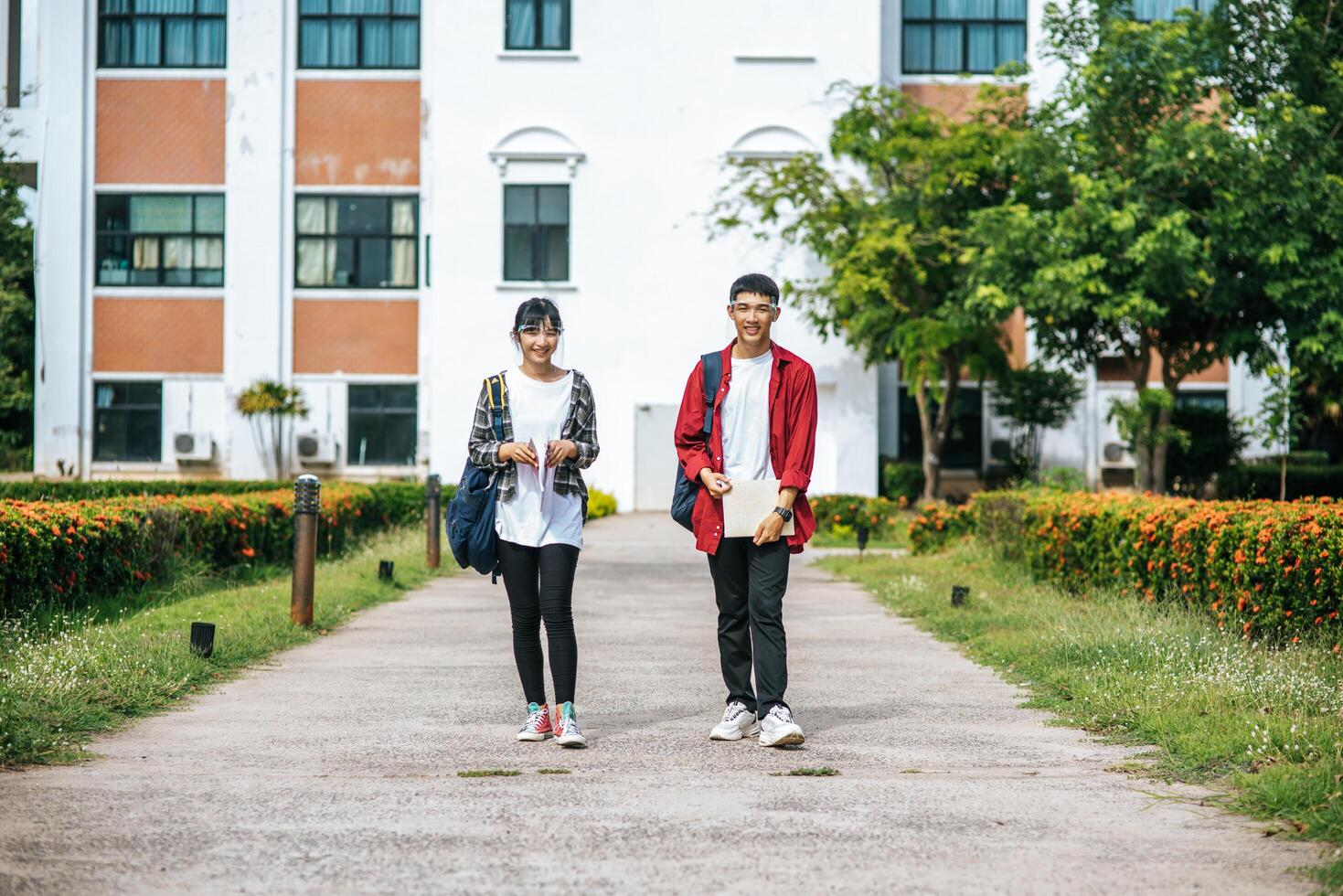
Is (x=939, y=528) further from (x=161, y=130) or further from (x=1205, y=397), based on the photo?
(x=161, y=130)

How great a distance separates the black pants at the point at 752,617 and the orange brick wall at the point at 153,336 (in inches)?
1046

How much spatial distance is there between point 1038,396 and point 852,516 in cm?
745

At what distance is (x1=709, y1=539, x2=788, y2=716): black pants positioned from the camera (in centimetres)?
672

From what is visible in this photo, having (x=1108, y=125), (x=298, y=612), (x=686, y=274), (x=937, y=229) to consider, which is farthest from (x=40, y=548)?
(x=686, y=274)

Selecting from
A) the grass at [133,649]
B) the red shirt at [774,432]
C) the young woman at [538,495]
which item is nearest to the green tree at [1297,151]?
the grass at [133,649]

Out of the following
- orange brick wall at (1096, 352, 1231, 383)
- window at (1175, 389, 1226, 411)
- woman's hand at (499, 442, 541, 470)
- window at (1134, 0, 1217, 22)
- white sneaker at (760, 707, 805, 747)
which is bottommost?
white sneaker at (760, 707, 805, 747)

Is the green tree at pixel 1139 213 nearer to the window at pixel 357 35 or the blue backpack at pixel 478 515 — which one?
the blue backpack at pixel 478 515

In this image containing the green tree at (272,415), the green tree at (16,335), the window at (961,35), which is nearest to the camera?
the green tree at (16,335)

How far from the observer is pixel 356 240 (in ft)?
104

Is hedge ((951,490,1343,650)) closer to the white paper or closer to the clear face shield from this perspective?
the white paper

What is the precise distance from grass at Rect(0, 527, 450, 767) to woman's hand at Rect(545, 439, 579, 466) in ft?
7.27

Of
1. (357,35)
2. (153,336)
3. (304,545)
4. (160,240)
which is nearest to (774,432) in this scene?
(304,545)

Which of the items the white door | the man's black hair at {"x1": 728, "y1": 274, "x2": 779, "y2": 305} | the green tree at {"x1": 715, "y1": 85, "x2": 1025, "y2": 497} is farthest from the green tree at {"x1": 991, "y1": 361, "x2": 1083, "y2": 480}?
the man's black hair at {"x1": 728, "y1": 274, "x2": 779, "y2": 305}

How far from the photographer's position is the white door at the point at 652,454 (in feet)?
98.9
